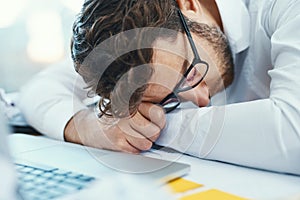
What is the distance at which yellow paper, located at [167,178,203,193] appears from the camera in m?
0.45

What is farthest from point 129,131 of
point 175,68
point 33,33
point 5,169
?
point 33,33

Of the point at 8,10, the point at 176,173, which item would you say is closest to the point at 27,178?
the point at 176,173

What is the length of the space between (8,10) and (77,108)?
816 mm

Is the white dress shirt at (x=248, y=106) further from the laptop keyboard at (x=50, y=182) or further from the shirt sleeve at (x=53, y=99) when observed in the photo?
the laptop keyboard at (x=50, y=182)

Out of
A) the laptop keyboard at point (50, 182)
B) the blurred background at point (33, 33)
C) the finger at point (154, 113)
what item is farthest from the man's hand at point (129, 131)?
the blurred background at point (33, 33)

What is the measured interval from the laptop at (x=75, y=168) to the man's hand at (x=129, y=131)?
0.08 ft

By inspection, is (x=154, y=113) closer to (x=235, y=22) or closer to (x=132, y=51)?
(x=132, y=51)

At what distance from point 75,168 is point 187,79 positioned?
24 cm

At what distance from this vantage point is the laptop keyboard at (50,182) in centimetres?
43

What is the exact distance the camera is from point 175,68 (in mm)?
638

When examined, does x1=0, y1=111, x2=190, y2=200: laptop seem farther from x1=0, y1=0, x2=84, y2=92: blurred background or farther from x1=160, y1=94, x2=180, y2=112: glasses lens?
x1=0, y1=0, x2=84, y2=92: blurred background

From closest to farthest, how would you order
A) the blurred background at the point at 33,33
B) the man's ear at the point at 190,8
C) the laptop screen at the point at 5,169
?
the laptop screen at the point at 5,169, the man's ear at the point at 190,8, the blurred background at the point at 33,33

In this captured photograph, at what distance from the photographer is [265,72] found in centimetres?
77

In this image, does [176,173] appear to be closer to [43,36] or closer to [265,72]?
[265,72]
